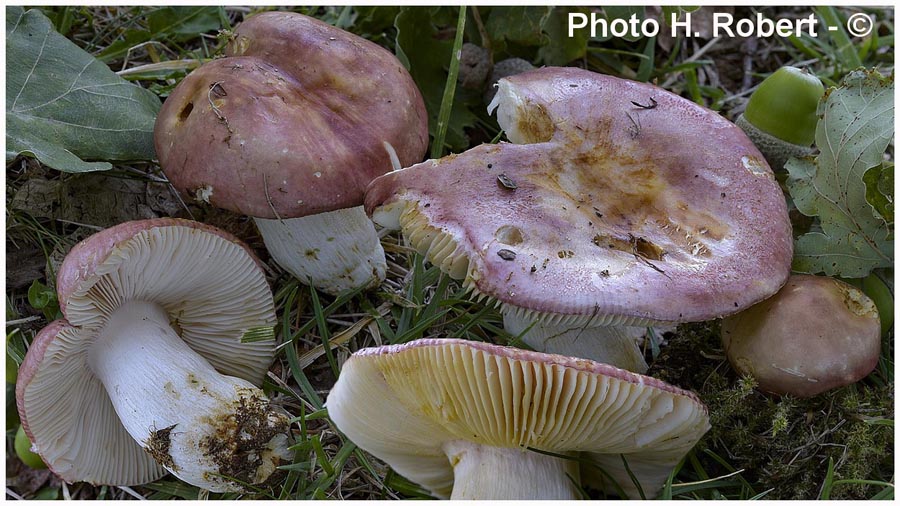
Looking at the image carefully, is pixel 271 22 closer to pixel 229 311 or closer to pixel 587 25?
pixel 229 311

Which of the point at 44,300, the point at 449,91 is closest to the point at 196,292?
Answer: the point at 44,300

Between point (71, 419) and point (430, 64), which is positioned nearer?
point (71, 419)

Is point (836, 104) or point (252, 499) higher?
point (836, 104)

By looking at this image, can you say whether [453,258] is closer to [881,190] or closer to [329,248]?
[329,248]

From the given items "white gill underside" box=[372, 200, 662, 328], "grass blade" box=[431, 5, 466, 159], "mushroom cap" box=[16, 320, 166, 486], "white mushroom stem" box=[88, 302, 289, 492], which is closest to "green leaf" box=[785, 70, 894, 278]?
"white gill underside" box=[372, 200, 662, 328]

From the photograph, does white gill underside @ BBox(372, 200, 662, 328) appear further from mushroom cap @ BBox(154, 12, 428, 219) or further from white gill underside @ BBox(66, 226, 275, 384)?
white gill underside @ BBox(66, 226, 275, 384)

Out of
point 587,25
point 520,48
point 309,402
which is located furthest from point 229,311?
point 587,25
